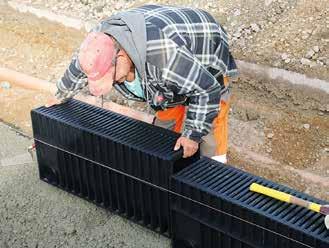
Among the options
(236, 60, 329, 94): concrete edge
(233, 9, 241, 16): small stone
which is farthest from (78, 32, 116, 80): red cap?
(233, 9, 241, 16): small stone

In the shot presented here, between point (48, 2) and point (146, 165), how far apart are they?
4.69 m

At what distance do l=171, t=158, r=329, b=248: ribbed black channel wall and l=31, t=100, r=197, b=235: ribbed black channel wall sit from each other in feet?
0.64

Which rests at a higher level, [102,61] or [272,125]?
[102,61]

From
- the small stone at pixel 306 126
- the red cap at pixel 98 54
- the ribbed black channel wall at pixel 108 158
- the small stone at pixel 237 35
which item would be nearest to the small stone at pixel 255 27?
the small stone at pixel 237 35

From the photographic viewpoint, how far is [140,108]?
6.53m

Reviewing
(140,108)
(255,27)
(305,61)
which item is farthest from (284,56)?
(140,108)

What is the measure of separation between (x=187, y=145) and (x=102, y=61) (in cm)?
91

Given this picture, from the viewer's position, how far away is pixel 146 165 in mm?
4488

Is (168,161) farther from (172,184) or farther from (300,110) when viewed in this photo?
(300,110)

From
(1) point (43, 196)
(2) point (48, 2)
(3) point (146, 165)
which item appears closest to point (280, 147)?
(3) point (146, 165)

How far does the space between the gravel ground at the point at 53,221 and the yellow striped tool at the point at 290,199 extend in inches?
35.9

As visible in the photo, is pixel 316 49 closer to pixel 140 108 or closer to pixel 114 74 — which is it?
pixel 140 108

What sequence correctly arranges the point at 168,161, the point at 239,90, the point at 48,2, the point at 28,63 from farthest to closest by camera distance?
the point at 48,2, the point at 28,63, the point at 239,90, the point at 168,161

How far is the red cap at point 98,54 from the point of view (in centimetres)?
382
